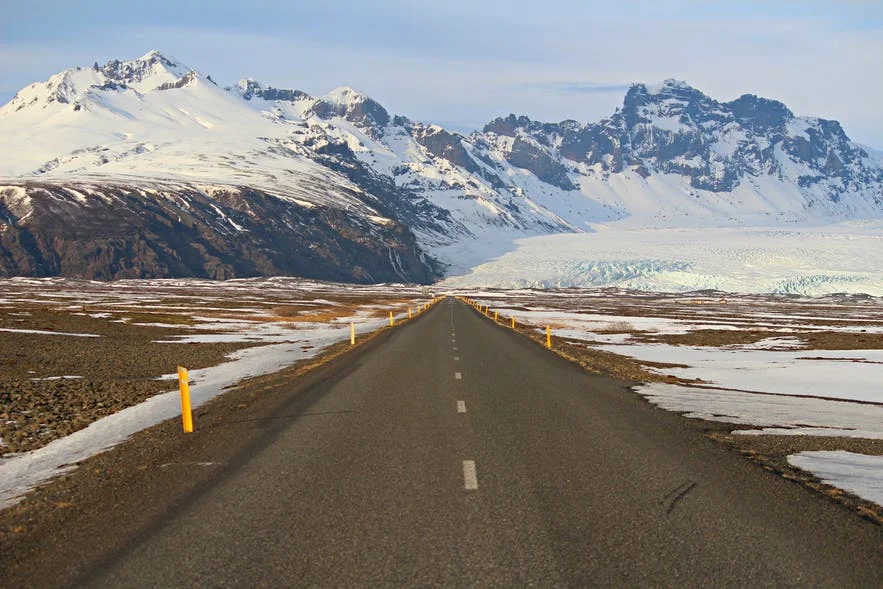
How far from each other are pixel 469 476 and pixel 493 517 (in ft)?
6.21

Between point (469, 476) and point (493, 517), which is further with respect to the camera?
point (469, 476)

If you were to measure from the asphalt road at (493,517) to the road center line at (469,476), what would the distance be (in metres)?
0.04

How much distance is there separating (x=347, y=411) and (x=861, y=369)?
23.8 m

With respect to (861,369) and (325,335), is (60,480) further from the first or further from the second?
(325,335)

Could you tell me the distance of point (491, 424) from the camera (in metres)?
14.6

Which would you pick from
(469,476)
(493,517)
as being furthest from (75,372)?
(493,517)

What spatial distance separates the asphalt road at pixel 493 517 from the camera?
6961 mm

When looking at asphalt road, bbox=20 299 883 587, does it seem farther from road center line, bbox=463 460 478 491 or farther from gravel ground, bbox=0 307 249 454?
gravel ground, bbox=0 307 249 454

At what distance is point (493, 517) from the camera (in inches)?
336

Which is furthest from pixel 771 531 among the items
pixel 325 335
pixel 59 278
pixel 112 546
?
pixel 59 278

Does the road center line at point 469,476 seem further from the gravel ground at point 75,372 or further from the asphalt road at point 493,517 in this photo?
the gravel ground at point 75,372

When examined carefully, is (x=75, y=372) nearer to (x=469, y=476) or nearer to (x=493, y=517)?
(x=469, y=476)

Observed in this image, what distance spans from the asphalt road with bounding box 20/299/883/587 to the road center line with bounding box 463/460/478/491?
0.13 ft

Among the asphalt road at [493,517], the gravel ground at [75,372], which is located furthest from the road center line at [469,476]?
the gravel ground at [75,372]
